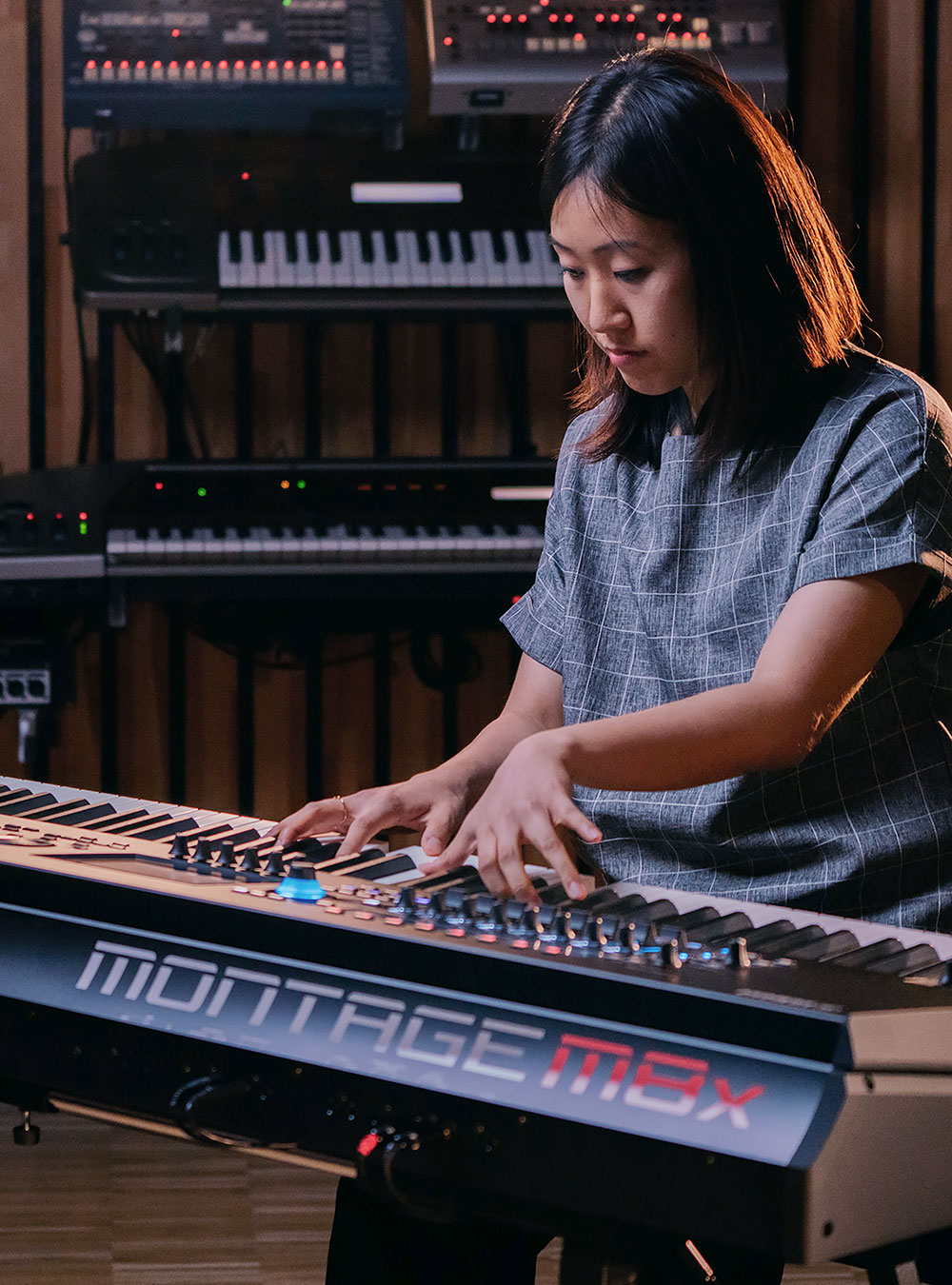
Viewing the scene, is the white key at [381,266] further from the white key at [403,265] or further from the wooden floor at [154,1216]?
the wooden floor at [154,1216]

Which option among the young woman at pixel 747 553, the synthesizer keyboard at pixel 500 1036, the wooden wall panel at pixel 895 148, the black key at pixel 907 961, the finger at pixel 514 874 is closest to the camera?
the synthesizer keyboard at pixel 500 1036

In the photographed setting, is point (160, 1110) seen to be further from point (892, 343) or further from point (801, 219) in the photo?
point (892, 343)

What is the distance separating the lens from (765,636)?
1.36 meters

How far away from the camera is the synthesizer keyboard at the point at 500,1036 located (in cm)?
86

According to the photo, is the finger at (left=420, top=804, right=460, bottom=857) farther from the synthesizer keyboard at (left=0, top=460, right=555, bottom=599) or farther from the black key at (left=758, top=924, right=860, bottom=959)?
the synthesizer keyboard at (left=0, top=460, right=555, bottom=599)

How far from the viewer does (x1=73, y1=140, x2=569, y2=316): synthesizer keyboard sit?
10.6 ft

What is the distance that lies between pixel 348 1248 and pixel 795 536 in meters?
0.64

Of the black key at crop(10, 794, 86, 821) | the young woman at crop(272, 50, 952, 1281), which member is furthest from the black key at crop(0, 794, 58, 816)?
the young woman at crop(272, 50, 952, 1281)

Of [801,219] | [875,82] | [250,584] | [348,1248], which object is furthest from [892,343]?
[348,1248]

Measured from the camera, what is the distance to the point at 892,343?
149 inches

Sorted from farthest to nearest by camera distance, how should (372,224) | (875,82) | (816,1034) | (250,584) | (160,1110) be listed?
(875,82) < (372,224) < (250,584) < (160,1110) < (816,1034)

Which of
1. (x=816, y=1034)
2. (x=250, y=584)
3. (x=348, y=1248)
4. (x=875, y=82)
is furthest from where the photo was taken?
(x=875, y=82)

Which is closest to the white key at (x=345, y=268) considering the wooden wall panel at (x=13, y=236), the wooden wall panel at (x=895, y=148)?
the wooden wall panel at (x=13, y=236)

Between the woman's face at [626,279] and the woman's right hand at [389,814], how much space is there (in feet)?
1.22
